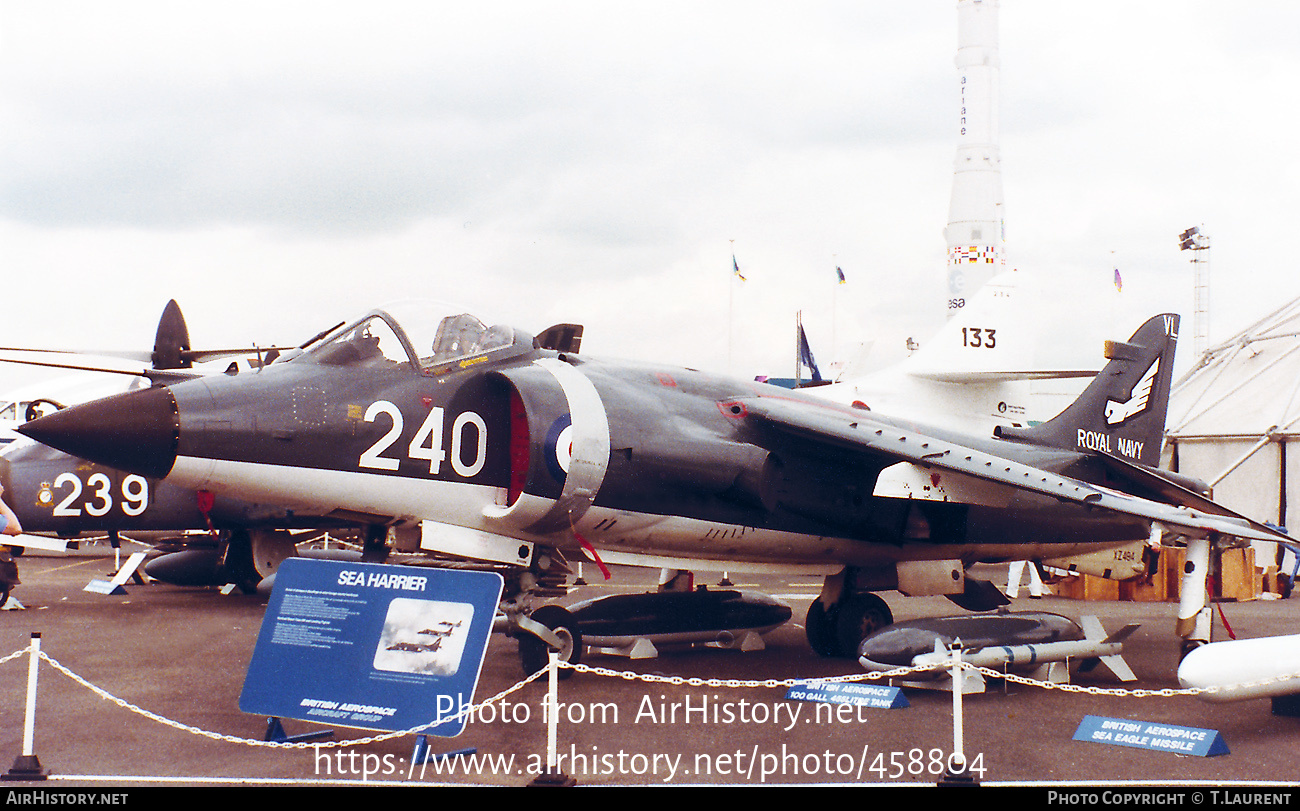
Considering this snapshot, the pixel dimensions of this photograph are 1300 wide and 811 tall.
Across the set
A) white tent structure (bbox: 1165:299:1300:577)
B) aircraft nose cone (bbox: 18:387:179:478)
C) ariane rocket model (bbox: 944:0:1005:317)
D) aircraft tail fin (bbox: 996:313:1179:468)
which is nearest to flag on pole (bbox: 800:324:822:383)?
ariane rocket model (bbox: 944:0:1005:317)

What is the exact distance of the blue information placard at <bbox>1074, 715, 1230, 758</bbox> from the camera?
6.31 metres

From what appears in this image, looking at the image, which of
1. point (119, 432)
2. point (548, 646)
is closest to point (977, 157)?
point (548, 646)

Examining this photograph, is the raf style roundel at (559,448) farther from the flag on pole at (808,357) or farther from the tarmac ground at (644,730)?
the flag on pole at (808,357)

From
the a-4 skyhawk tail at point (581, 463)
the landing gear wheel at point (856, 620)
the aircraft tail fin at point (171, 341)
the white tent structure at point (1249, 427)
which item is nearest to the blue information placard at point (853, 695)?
the a-4 skyhawk tail at point (581, 463)

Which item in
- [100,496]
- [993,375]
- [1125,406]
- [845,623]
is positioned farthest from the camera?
[993,375]

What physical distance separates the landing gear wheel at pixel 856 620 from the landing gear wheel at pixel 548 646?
3.07 meters

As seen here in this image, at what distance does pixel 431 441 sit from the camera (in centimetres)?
795

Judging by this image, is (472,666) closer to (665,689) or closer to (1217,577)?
(665,689)

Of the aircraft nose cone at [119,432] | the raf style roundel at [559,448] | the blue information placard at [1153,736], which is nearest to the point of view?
the blue information placard at [1153,736]

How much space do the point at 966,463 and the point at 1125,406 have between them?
5.05 meters

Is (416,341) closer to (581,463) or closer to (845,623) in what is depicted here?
(581,463)

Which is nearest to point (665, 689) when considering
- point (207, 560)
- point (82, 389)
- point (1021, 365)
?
point (207, 560)

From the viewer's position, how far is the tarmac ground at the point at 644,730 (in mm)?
5805

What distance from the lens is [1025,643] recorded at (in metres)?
8.96
